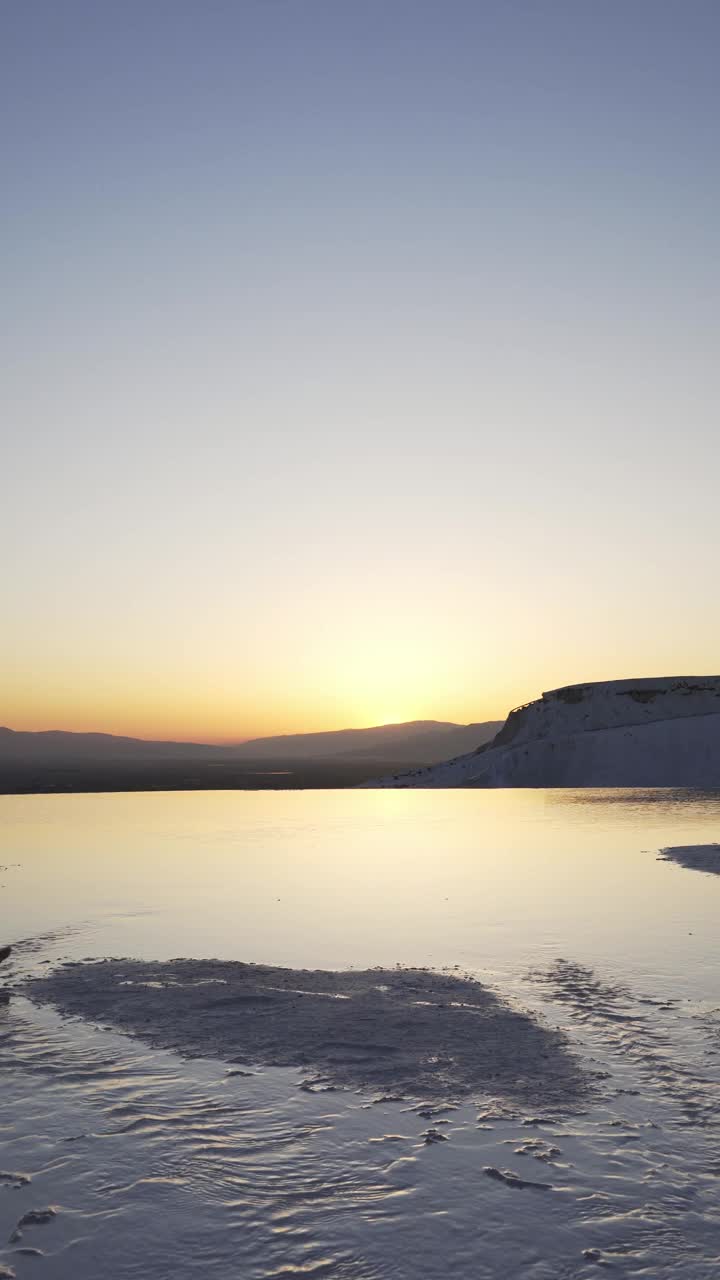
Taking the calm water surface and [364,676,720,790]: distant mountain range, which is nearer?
the calm water surface

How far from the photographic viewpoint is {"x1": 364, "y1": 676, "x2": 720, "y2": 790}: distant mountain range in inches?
3610

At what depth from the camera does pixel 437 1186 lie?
780 cm

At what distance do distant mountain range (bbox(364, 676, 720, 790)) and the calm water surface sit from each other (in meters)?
71.4

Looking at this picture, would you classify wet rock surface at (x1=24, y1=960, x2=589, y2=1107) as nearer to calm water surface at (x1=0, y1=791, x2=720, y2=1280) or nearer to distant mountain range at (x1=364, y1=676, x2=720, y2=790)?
calm water surface at (x1=0, y1=791, x2=720, y2=1280)

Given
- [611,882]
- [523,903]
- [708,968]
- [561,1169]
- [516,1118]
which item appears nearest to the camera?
[561,1169]

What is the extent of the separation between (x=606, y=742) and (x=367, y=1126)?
9067 cm

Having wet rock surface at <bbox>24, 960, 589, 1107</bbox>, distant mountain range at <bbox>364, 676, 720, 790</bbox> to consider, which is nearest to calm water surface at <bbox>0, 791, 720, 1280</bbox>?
wet rock surface at <bbox>24, 960, 589, 1107</bbox>

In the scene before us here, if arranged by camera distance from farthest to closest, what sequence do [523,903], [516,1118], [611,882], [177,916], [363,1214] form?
[611,882] < [523,903] < [177,916] < [516,1118] < [363,1214]

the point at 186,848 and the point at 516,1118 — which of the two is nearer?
the point at 516,1118

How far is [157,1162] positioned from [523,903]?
15.2 meters

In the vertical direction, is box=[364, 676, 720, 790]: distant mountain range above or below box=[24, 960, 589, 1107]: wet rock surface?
above

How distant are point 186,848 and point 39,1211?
27.3 m

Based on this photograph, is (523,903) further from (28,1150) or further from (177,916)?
(28,1150)

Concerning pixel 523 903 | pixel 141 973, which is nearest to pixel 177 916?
pixel 141 973
